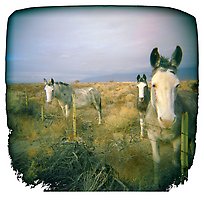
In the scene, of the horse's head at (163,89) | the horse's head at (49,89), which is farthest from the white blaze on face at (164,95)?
the horse's head at (49,89)

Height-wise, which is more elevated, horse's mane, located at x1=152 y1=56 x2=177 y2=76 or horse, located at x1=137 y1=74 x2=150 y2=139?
horse's mane, located at x1=152 y1=56 x2=177 y2=76

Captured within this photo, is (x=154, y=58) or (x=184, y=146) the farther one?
(x=184, y=146)

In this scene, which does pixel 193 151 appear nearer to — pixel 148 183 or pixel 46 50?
pixel 148 183

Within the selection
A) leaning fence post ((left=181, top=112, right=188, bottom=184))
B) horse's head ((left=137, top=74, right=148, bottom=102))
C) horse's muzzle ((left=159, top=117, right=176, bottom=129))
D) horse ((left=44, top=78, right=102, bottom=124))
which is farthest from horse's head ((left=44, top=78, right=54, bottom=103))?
leaning fence post ((left=181, top=112, right=188, bottom=184))

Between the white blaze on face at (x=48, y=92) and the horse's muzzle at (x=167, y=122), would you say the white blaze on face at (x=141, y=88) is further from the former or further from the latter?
the white blaze on face at (x=48, y=92)

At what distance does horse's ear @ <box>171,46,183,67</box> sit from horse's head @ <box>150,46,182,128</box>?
1.4 inches

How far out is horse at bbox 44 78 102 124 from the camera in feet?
13.3

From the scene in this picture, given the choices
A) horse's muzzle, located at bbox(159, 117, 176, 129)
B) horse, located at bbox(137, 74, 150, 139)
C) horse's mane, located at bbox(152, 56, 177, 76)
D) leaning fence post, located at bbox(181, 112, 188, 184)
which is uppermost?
horse's mane, located at bbox(152, 56, 177, 76)

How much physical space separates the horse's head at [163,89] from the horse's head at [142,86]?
4cm

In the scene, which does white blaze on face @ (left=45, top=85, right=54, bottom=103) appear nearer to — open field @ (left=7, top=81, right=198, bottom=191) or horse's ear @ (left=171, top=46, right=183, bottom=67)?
open field @ (left=7, top=81, right=198, bottom=191)

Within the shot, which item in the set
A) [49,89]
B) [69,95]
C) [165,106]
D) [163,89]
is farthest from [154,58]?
[49,89]

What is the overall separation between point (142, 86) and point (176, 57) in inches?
11.2

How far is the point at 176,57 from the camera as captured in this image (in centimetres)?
406

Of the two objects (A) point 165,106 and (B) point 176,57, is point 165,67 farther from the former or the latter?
(A) point 165,106
